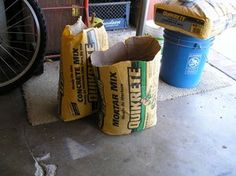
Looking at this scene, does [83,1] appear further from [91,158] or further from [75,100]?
[91,158]

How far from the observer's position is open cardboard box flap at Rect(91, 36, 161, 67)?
162cm

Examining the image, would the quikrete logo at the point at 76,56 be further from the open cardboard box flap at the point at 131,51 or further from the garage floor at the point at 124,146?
the garage floor at the point at 124,146

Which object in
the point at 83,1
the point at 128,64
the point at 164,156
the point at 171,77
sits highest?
the point at 83,1

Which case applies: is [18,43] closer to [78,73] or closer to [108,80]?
[78,73]

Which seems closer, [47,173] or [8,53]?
[47,173]

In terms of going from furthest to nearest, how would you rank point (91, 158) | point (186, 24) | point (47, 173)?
point (186, 24)
point (91, 158)
point (47, 173)

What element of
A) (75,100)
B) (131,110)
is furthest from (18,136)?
(131,110)

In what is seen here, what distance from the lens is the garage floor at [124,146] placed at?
1.44 metres

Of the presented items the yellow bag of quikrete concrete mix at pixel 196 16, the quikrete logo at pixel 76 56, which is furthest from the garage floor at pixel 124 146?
the yellow bag of quikrete concrete mix at pixel 196 16

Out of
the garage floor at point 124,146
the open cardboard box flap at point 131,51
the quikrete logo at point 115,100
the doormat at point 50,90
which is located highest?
the open cardboard box flap at point 131,51

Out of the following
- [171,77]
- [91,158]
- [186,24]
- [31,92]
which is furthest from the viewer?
[171,77]

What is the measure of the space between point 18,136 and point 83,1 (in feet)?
3.64

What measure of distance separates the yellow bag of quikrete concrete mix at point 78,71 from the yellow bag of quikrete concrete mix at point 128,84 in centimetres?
7

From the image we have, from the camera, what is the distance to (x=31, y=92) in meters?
1.93
